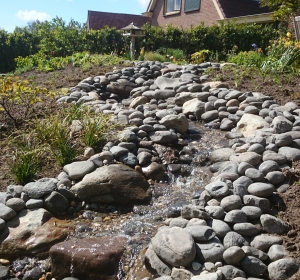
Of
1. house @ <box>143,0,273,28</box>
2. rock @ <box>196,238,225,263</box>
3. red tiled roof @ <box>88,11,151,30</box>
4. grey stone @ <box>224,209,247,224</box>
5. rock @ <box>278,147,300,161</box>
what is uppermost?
house @ <box>143,0,273,28</box>

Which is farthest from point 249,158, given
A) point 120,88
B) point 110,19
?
point 110,19

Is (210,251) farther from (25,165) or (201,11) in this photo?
(201,11)

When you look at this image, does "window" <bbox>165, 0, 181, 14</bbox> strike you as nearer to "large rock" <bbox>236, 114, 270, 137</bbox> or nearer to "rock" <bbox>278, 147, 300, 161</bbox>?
"large rock" <bbox>236, 114, 270, 137</bbox>

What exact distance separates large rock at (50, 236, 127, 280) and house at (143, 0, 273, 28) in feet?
51.6

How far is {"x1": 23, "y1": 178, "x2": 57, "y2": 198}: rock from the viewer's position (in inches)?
161

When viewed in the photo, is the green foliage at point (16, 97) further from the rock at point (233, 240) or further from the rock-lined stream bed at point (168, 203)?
the rock at point (233, 240)

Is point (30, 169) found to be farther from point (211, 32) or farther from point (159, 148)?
point (211, 32)

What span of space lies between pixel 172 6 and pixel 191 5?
1935 millimetres

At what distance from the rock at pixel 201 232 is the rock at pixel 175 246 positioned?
7 cm

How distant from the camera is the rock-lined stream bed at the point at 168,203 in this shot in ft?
10.2

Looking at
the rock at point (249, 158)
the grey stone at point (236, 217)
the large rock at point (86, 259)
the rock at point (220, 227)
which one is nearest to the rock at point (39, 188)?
the large rock at point (86, 259)

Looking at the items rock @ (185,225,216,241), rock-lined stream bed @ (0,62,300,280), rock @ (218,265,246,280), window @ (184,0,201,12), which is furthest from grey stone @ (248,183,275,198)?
window @ (184,0,201,12)

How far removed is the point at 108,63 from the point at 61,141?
18.7 feet

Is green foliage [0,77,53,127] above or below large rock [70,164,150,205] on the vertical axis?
above
